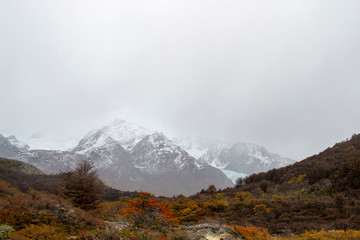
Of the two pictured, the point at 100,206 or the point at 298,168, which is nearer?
the point at 100,206

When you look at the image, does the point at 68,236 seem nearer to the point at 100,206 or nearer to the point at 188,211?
the point at 100,206

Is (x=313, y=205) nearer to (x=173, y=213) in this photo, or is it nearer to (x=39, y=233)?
(x=173, y=213)

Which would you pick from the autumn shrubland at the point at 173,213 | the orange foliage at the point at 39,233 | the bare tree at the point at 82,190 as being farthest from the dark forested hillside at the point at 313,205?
the orange foliage at the point at 39,233

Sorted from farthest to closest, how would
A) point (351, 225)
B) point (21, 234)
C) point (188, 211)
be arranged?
point (188, 211), point (351, 225), point (21, 234)

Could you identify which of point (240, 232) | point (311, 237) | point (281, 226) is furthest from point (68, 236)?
point (281, 226)

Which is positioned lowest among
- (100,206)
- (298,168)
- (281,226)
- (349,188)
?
(281,226)

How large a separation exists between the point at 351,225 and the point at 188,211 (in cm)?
1417

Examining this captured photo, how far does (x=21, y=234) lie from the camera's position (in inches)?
256

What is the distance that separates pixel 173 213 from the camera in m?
19.4

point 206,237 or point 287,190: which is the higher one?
point 287,190

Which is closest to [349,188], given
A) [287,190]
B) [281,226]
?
[287,190]

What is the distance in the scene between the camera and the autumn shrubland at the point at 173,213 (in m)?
7.81

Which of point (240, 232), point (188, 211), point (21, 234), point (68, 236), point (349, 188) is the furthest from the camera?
point (188, 211)

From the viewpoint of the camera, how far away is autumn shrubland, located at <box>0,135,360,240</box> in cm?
781
